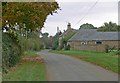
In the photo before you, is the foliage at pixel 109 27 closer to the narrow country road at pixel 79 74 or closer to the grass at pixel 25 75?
the narrow country road at pixel 79 74

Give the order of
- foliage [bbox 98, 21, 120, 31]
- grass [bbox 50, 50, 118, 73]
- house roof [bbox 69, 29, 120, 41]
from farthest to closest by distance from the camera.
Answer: foliage [bbox 98, 21, 120, 31]
house roof [bbox 69, 29, 120, 41]
grass [bbox 50, 50, 118, 73]

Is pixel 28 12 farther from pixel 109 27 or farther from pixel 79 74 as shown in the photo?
pixel 109 27

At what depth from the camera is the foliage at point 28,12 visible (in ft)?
84.9

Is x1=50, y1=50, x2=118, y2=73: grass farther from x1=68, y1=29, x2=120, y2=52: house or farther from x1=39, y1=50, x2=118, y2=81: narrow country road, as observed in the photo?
x1=68, y1=29, x2=120, y2=52: house

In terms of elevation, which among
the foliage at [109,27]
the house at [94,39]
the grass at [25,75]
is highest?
the foliage at [109,27]

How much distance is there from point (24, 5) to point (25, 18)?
7.04ft

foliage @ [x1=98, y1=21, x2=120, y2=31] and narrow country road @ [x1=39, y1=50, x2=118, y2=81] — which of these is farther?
foliage @ [x1=98, y1=21, x2=120, y2=31]

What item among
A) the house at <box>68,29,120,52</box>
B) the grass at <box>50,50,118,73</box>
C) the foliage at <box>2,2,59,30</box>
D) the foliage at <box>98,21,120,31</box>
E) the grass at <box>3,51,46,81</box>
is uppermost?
the foliage at <box>98,21,120,31</box>

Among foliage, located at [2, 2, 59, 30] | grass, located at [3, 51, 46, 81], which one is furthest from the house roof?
grass, located at [3, 51, 46, 81]

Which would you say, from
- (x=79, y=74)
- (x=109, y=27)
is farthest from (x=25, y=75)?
(x=109, y=27)

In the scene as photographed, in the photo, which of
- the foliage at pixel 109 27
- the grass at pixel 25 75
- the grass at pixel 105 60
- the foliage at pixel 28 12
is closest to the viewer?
the grass at pixel 25 75

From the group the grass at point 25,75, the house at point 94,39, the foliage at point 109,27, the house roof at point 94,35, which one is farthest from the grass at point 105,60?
the foliage at point 109,27

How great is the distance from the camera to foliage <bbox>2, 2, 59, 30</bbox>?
2588 cm

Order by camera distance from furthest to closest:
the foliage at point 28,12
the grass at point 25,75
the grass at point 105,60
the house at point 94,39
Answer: the house at point 94,39, the foliage at point 28,12, the grass at point 105,60, the grass at point 25,75
